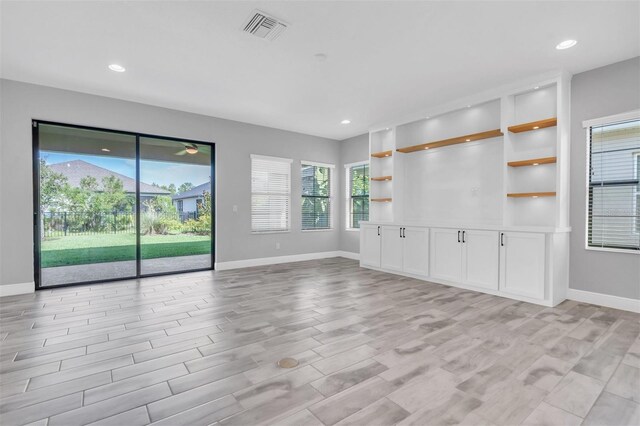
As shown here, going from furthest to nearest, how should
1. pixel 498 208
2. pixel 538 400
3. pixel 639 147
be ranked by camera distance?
pixel 498 208
pixel 639 147
pixel 538 400

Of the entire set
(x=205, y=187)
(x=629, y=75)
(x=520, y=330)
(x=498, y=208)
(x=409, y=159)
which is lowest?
(x=520, y=330)

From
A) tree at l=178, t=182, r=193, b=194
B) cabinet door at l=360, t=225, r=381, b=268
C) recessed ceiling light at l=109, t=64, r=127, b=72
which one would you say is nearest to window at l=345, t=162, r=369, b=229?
cabinet door at l=360, t=225, r=381, b=268

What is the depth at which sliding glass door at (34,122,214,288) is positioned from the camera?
457 cm

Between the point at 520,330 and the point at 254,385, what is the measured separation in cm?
256

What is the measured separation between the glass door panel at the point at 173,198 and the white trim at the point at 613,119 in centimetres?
585

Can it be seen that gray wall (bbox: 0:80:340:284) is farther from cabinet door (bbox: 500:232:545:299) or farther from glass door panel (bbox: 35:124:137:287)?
cabinet door (bbox: 500:232:545:299)

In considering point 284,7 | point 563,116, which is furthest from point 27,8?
point 563,116

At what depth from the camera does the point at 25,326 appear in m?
3.02

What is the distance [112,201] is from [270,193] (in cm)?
282

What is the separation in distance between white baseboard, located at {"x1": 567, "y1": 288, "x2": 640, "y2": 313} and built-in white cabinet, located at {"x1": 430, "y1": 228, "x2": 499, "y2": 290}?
3.00ft

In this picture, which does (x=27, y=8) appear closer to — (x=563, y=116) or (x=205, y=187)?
(x=205, y=187)

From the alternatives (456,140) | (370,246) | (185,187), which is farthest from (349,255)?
(185,187)

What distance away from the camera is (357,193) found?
7402mm

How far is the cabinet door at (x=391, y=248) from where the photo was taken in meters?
5.46
